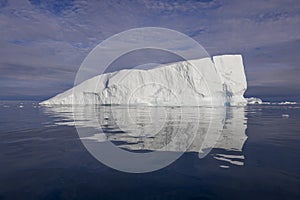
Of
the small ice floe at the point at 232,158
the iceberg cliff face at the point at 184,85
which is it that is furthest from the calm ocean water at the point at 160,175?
the iceberg cliff face at the point at 184,85

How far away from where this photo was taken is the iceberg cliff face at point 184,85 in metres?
55.4

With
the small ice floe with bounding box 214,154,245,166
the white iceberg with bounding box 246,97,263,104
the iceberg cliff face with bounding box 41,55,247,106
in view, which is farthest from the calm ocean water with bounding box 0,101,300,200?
the white iceberg with bounding box 246,97,263,104

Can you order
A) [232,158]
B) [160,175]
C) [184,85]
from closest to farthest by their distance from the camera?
1. [160,175]
2. [232,158]
3. [184,85]

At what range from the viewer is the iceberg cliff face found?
55.4m

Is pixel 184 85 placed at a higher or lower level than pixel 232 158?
higher

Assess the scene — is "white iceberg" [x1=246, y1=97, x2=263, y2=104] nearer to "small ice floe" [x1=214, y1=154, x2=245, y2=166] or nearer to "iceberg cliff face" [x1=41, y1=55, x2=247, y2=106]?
"iceberg cliff face" [x1=41, y1=55, x2=247, y2=106]

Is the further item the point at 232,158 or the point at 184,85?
the point at 184,85

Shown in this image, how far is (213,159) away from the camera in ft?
23.2

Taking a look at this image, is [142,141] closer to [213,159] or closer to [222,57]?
[213,159]

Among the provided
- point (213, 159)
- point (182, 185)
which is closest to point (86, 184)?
point (182, 185)

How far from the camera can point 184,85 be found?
56.5m

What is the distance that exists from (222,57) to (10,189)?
61051 mm

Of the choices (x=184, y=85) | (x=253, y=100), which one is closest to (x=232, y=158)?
(x=184, y=85)

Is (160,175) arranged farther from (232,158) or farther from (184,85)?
(184,85)
